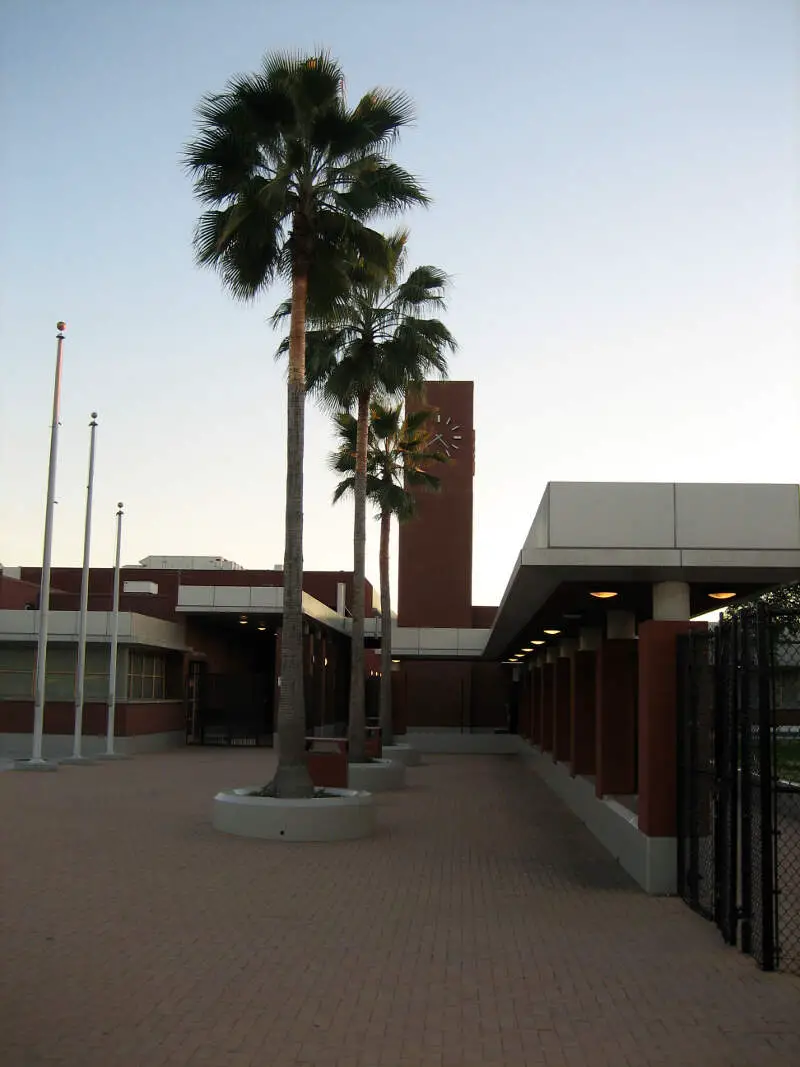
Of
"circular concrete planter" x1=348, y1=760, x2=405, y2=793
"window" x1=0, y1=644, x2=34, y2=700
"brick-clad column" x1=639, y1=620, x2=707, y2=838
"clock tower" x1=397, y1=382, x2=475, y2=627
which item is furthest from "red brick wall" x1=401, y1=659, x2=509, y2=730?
"brick-clad column" x1=639, y1=620, x2=707, y2=838

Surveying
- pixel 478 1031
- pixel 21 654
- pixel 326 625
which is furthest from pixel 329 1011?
pixel 326 625

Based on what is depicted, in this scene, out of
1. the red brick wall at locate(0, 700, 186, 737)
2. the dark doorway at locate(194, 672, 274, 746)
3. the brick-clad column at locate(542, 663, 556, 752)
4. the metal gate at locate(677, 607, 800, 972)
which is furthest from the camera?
the dark doorway at locate(194, 672, 274, 746)

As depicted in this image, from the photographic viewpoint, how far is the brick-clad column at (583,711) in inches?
802

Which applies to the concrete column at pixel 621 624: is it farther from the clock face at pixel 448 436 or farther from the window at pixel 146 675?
the clock face at pixel 448 436

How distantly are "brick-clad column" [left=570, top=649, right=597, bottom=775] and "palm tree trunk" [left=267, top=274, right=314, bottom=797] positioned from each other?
5.32 metres

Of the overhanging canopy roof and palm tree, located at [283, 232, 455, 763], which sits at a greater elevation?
palm tree, located at [283, 232, 455, 763]

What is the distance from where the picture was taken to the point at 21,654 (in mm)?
36250

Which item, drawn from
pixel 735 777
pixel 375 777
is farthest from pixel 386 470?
pixel 735 777

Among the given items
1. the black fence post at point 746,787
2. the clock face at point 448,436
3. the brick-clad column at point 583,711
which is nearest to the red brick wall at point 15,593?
the clock face at point 448,436

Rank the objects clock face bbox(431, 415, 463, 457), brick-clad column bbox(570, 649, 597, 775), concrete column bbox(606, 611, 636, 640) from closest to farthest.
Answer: concrete column bbox(606, 611, 636, 640)
brick-clad column bbox(570, 649, 597, 775)
clock face bbox(431, 415, 463, 457)

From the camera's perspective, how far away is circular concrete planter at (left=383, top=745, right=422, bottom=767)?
3203cm

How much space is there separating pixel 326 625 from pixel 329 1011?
4056 centimetres

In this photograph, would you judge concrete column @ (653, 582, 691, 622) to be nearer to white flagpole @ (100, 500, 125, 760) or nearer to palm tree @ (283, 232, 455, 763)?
palm tree @ (283, 232, 455, 763)

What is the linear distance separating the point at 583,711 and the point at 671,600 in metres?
7.91
